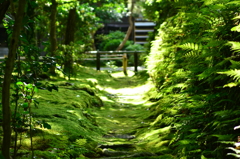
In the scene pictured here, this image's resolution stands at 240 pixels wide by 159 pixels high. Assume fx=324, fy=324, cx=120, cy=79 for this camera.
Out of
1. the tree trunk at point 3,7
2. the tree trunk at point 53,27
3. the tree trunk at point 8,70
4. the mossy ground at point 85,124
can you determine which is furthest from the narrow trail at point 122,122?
the tree trunk at point 53,27

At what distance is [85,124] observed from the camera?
19.2 ft

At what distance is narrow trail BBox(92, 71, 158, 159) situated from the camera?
14.6 feet

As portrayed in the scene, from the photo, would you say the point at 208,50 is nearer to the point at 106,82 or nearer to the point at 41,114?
the point at 41,114

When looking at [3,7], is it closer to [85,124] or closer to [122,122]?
[85,124]

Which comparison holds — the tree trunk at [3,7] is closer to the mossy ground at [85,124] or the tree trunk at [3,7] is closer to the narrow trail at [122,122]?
the mossy ground at [85,124]

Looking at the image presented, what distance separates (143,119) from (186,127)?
325cm

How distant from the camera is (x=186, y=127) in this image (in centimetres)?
391

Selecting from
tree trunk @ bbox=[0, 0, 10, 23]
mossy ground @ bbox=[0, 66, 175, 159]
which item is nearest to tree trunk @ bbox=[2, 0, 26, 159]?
tree trunk @ bbox=[0, 0, 10, 23]

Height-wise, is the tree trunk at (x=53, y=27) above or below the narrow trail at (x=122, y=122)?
above

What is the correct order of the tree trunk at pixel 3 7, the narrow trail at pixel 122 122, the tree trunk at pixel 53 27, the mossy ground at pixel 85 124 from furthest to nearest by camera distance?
the tree trunk at pixel 53 27 < the narrow trail at pixel 122 122 < the mossy ground at pixel 85 124 < the tree trunk at pixel 3 7

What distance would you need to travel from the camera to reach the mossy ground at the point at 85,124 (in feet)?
13.1

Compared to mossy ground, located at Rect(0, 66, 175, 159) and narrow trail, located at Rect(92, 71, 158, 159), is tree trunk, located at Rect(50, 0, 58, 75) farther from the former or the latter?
narrow trail, located at Rect(92, 71, 158, 159)

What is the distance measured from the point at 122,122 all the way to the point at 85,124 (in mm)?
1406

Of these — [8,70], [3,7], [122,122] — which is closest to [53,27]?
[122,122]
